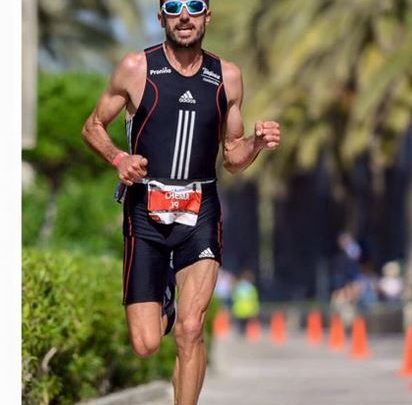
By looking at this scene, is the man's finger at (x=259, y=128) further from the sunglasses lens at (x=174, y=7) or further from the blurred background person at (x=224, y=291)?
the blurred background person at (x=224, y=291)

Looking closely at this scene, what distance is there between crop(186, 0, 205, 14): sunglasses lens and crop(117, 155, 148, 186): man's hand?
2.39 feet

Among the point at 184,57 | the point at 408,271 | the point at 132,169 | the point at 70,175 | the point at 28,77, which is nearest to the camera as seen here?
the point at 132,169

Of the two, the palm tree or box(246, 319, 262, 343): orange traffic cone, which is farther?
box(246, 319, 262, 343): orange traffic cone

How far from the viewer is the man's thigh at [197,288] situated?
7.93m

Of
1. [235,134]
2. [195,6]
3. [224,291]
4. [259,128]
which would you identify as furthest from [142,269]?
[224,291]

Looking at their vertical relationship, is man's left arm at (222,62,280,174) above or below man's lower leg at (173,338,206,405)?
above

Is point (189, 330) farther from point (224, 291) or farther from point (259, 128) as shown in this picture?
point (224, 291)

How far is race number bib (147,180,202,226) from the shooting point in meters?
7.93

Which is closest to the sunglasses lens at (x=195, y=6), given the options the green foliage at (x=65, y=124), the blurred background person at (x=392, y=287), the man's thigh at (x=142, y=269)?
the man's thigh at (x=142, y=269)

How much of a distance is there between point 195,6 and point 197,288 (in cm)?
122

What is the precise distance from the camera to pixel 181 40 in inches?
313

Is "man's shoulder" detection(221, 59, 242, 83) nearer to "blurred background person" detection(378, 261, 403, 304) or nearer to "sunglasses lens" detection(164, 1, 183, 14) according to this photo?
"sunglasses lens" detection(164, 1, 183, 14)

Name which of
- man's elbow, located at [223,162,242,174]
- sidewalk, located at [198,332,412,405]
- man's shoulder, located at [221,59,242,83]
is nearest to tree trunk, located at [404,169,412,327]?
sidewalk, located at [198,332,412,405]
